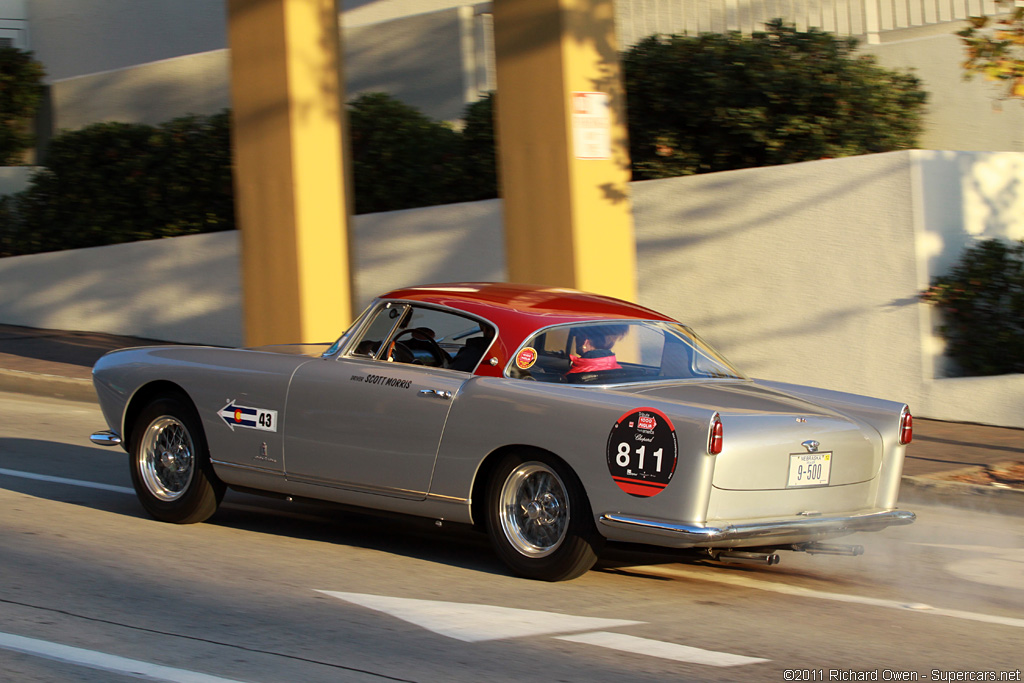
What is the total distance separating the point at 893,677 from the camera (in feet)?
15.4

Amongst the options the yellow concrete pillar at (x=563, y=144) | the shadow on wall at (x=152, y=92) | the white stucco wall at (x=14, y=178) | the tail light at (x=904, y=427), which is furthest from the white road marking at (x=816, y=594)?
the white stucco wall at (x=14, y=178)

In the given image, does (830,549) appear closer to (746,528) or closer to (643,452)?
(746,528)

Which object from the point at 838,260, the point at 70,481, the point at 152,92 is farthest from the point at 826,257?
the point at 152,92

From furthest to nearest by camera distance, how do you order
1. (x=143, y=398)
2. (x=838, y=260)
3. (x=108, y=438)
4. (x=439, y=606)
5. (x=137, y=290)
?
(x=137, y=290), (x=838, y=260), (x=108, y=438), (x=143, y=398), (x=439, y=606)

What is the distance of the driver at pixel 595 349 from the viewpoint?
629 cm

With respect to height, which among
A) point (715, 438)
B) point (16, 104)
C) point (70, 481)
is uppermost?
point (16, 104)

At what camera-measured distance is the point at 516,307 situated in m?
6.52

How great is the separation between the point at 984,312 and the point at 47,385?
978cm

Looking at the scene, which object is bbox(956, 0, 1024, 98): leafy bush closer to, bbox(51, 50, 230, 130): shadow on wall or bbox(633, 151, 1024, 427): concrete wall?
bbox(633, 151, 1024, 427): concrete wall

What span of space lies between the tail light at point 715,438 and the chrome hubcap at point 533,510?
2.73 feet

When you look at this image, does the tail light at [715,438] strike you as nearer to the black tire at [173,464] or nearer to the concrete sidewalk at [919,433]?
the black tire at [173,464]

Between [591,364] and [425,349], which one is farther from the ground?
[425,349]

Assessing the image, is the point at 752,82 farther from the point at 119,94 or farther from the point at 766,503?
the point at 119,94

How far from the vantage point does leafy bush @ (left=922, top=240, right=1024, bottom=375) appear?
1112 cm
